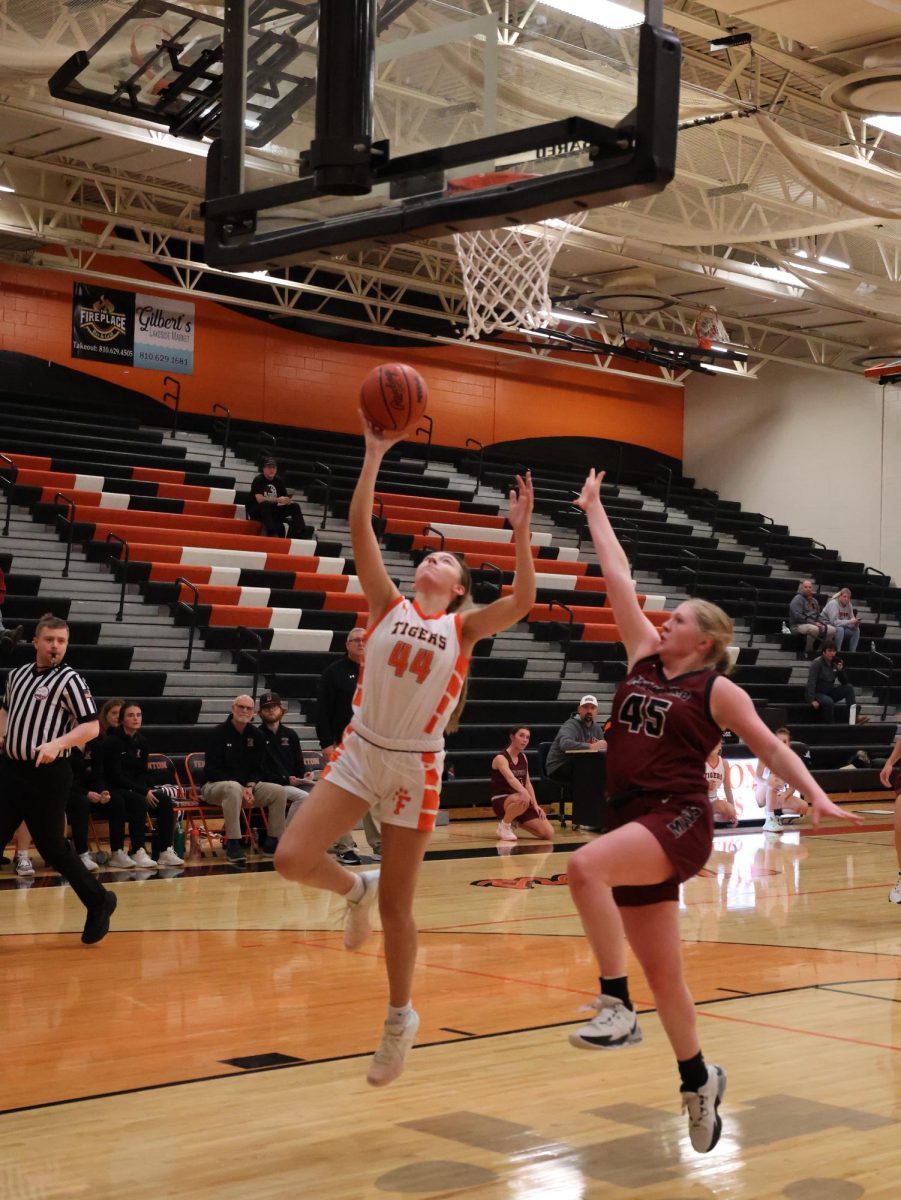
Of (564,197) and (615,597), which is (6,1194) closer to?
(615,597)

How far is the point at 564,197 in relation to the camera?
4.25 meters

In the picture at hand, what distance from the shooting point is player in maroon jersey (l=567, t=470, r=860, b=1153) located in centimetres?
388

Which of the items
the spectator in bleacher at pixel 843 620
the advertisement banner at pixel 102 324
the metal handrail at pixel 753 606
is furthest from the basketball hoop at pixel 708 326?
the advertisement banner at pixel 102 324

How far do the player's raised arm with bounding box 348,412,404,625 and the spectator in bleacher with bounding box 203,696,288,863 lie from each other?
6.39 meters

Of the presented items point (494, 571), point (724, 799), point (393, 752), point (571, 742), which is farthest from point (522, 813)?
point (393, 752)

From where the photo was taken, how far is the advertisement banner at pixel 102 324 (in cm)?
2005

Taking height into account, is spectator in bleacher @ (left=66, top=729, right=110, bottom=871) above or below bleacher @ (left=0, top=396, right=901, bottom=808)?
below

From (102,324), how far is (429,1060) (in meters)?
16.8

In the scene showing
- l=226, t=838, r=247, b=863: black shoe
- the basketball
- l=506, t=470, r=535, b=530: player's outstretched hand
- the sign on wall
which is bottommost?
l=226, t=838, r=247, b=863: black shoe

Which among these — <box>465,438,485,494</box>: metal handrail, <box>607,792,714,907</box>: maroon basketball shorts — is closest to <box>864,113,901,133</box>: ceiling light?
<box>607,792,714,907</box>: maroon basketball shorts

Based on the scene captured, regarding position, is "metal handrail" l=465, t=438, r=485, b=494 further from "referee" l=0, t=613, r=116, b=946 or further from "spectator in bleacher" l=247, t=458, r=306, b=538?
"referee" l=0, t=613, r=116, b=946

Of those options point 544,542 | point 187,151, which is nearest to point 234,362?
point 544,542

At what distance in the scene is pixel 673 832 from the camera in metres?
3.95

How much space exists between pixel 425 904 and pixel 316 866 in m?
4.77
